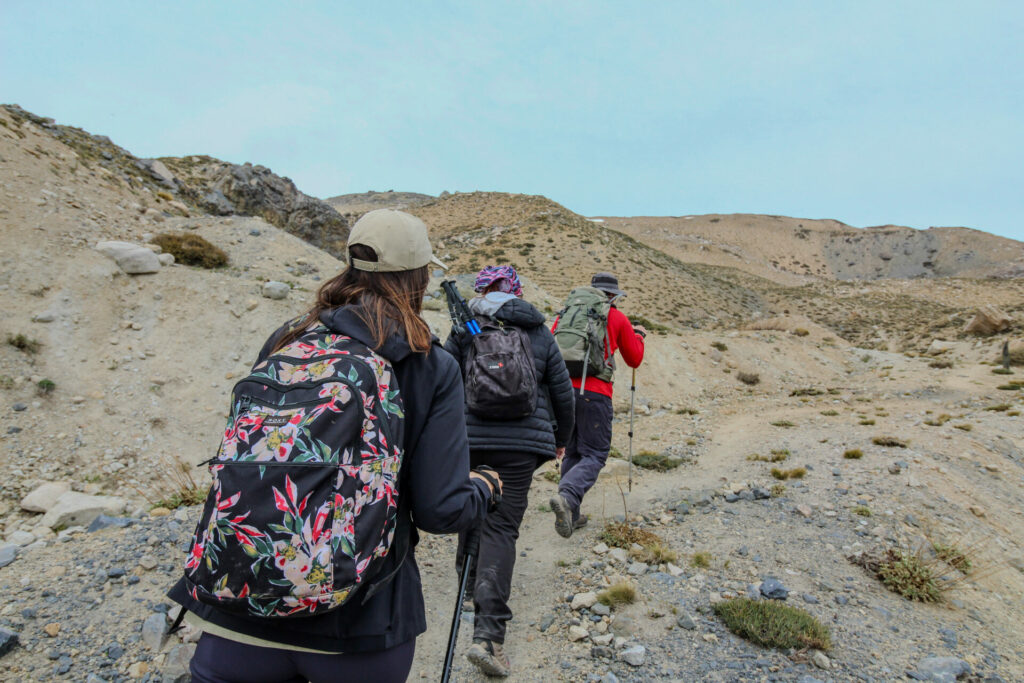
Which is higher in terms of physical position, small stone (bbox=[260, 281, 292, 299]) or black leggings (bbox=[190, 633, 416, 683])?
small stone (bbox=[260, 281, 292, 299])

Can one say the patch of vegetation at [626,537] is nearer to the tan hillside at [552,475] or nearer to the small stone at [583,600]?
the tan hillside at [552,475]

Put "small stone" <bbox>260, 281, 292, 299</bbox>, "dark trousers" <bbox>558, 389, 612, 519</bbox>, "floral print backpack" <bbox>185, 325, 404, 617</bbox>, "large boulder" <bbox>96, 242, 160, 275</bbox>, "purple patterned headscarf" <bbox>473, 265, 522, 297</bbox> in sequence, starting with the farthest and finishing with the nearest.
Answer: "small stone" <bbox>260, 281, 292, 299</bbox>, "large boulder" <bbox>96, 242, 160, 275</bbox>, "dark trousers" <bbox>558, 389, 612, 519</bbox>, "purple patterned headscarf" <bbox>473, 265, 522, 297</bbox>, "floral print backpack" <bbox>185, 325, 404, 617</bbox>

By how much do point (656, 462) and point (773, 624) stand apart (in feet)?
14.9

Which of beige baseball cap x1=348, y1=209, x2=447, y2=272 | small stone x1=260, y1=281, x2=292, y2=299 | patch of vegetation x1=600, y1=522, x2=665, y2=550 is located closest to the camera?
beige baseball cap x1=348, y1=209, x2=447, y2=272

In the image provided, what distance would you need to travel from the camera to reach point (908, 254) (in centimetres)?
9156

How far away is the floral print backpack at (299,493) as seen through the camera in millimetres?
1446

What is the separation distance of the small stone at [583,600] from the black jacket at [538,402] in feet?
5.06

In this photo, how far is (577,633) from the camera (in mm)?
4324

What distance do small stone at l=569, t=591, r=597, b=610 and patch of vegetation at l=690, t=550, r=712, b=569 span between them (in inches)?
43.5

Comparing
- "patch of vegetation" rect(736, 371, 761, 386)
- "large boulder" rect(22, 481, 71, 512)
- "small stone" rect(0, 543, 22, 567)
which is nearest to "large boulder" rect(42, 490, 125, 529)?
"large boulder" rect(22, 481, 71, 512)

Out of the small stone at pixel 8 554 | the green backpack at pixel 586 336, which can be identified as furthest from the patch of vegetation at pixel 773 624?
the small stone at pixel 8 554

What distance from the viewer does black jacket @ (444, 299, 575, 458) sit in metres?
3.84

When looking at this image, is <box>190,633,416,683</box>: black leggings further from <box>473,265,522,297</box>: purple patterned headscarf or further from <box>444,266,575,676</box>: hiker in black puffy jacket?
<box>473,265,522,297</box>: purple patterned headscarf

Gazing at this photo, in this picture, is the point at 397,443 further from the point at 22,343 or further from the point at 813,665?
the point at 22,343
